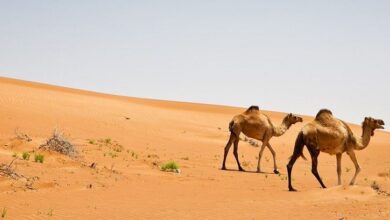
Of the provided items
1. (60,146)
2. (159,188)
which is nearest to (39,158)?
(60,146)

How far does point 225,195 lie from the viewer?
13.0m

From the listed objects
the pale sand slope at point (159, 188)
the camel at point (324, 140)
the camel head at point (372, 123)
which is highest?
the camel head at point (372, 123)

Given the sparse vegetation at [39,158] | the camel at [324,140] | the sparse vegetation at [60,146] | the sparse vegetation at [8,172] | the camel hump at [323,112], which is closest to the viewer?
the sparse vegetation at [8,172]

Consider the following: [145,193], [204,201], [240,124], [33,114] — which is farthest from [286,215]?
[33,114]

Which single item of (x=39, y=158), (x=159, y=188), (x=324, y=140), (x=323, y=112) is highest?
(x=323, y=112)

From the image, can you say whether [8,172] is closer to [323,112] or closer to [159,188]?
[159,188]

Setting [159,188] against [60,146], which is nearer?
[159,188]

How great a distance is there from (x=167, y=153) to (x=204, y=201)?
44.5 ft

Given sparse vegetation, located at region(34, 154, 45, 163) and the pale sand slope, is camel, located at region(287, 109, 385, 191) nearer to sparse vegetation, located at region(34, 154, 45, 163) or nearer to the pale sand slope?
the pale sand slope

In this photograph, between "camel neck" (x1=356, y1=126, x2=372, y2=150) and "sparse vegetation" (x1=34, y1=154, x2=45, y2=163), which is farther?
"sparse vegetation" (x1=34, y1=154, x2=45, y2=163)

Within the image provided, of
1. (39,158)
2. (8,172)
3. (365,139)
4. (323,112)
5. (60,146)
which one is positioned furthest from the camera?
(60,146)

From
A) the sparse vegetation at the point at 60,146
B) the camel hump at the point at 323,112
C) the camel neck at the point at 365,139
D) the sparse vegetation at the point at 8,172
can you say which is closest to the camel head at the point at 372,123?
the camel neck at the point at 365,139

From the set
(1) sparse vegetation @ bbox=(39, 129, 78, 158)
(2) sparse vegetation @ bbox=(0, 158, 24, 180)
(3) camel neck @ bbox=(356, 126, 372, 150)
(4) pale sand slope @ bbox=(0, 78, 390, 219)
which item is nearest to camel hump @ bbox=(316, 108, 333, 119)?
(3) camel neck @ bbox=(356, 126, 372, 150)

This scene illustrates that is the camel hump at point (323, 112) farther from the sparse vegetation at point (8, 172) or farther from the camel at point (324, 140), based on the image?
the sparse vegetation at point (8, 172)
